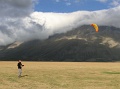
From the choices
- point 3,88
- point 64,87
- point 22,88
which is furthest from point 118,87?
point 3,88

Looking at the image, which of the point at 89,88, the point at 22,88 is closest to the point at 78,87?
the point at 89,88

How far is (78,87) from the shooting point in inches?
1248

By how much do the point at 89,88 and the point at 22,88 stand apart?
291 inches

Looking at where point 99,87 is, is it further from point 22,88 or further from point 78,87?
point 22,88

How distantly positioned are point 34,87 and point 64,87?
3.37m

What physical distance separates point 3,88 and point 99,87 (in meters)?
10.8

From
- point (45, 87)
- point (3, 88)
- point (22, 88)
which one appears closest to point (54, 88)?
point (45, 87)

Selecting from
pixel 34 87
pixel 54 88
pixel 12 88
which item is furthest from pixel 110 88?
pixel 12 88

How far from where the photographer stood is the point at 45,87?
1235 inches

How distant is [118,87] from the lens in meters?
31.7

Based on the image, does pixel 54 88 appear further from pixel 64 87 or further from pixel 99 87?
pixel 99 87

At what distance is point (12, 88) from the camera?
30.3m

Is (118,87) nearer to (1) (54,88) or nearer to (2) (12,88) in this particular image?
(1) (54,88)

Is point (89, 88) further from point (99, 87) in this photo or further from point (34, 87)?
point (34, 87)
